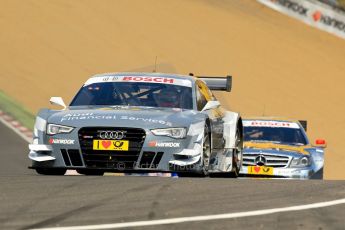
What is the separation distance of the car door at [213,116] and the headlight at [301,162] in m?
3.29

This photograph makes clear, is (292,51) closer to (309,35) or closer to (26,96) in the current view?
(309,35)

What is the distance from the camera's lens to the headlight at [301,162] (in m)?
17.5

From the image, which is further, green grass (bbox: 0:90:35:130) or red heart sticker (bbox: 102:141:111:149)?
green grass (bbox: 0:90:35:130)

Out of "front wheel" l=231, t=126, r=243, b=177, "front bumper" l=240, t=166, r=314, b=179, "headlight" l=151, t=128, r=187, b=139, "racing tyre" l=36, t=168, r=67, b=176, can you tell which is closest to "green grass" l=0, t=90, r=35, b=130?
"front bumper" l=240, t=166, r=314, b=179

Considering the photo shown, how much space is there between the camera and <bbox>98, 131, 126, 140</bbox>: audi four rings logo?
12.1 metres

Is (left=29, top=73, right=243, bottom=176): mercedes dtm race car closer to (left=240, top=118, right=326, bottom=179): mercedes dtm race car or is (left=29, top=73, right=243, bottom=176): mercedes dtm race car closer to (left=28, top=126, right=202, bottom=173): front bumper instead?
(left=28, top=126, right=202, bottom=173): front bumper

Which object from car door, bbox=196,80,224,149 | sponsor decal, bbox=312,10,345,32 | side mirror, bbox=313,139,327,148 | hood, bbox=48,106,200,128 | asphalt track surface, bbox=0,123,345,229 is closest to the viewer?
asphalt track surface, bbox=0,123,345,229

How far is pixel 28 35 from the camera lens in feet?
107

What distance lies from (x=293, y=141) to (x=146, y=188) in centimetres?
970

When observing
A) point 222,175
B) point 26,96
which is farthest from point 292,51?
point 222,175

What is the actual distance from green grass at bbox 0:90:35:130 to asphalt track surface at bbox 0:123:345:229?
13.0 meters

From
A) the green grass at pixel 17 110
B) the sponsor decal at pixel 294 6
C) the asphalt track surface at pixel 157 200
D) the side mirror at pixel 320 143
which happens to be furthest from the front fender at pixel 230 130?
the sponsor decal at pixel 294 6

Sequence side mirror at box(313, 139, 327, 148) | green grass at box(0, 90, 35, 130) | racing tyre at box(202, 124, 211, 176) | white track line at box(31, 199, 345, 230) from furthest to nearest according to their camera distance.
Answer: green grass at box(0, 90, 35, 130)
side mirror at box(313, 139, 327, 148)
racing tyre at box(202, 124, 211, 176)
white track line at box(31, 199, 345, 230)

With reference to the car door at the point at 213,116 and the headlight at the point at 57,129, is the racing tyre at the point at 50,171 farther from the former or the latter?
the car door at the point at 213,116
